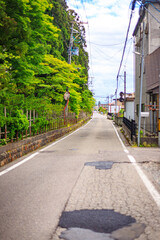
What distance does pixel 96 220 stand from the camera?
3943 millimetres

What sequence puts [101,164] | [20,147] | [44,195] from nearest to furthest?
[44,195], [101,164], [20,147]

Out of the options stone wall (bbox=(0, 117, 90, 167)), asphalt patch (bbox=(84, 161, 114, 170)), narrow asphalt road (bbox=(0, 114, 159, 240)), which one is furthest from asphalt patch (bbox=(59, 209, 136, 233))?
stone wall (bbox=(0, 117, 90, 167))

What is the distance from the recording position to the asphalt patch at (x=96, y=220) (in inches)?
146

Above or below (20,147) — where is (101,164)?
below

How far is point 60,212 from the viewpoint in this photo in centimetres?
432

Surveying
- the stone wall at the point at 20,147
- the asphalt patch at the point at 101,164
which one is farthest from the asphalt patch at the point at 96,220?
the stone wall at the point at 20,147

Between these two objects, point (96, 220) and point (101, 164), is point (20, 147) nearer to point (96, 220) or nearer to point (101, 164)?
point (101, 164)

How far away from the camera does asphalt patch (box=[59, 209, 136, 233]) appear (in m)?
3.70

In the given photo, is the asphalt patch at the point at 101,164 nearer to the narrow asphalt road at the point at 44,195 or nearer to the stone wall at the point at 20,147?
the narrow asphalt road at the point at 44,195

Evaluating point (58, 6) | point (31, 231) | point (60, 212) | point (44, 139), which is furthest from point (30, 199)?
point (58, 6)

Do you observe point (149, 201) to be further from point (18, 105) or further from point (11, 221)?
point (18, 105)

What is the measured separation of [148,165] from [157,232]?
17.7 ft

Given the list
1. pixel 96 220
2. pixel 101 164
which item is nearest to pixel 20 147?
pixel 101 164

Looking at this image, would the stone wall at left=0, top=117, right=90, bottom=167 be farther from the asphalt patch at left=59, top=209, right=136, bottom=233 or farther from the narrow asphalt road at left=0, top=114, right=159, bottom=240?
the asphalt patch at left=59, top=209, right=136, bottom=233
